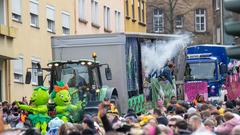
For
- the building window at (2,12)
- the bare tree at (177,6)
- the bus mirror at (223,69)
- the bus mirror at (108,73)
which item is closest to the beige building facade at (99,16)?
the bus mirror at (223,69)

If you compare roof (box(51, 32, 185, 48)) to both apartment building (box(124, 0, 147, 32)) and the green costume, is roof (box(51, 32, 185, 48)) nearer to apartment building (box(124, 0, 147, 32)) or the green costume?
the green costume

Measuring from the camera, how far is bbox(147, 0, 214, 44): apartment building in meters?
87.1

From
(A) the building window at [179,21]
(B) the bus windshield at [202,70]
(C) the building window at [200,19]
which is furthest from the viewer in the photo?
(C) the building window at [200,19]

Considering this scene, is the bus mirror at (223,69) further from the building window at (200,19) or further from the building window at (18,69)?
the building window at (200,19)

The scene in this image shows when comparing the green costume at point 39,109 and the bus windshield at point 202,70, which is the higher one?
the bus windshield at point 202,70

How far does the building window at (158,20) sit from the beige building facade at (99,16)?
88.7 feet

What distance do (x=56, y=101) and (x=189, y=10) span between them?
6460 cm

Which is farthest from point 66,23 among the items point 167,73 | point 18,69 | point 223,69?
point 167,73

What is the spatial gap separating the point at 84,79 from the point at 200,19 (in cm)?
6219

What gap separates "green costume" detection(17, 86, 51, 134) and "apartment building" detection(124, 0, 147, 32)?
3739 centimetres

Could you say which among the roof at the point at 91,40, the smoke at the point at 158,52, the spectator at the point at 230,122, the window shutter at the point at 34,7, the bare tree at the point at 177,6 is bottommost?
the spectator at the point at 230,122

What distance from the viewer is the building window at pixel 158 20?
87650 millimetres

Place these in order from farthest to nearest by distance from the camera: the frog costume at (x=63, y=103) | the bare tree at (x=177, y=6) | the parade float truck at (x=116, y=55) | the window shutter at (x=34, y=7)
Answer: the bare tree at (x=177, y=6)
the window shutter at (x=34, y=7)
the parade float truck at (x=116, y=55)
the frog costume at (x=63, y=103)

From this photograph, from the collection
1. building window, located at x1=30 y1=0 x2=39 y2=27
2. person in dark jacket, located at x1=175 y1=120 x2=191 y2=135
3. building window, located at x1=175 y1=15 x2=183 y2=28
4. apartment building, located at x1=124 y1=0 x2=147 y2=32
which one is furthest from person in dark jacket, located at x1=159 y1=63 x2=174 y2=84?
building window, located at x1=175 y1=15 x2=183 y2=28
